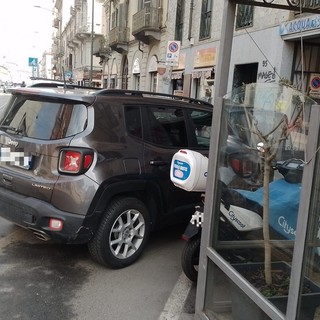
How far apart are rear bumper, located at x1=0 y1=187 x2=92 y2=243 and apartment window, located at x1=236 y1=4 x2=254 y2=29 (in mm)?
11384

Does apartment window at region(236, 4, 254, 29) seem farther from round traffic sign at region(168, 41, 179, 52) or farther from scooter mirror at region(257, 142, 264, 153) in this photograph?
scooter mirror at region(257, 142, 264, 153)

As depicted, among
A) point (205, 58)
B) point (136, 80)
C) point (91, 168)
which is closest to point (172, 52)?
point (205, 58)

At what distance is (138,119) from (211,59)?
42.7ft

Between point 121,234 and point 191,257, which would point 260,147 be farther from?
point 121,234

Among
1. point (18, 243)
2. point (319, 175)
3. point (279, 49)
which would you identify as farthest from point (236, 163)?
point (279, 49)

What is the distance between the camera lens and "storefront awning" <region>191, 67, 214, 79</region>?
1650 cm

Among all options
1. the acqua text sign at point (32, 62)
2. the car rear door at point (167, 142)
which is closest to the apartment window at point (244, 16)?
the car rear door at point (167, 142)

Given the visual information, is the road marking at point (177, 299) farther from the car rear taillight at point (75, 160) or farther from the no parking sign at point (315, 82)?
the no parking sign at point (315, 82)

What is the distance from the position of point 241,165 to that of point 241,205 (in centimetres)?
28

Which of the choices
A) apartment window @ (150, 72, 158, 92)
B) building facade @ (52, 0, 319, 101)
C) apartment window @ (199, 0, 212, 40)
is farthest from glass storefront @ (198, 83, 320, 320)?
apartment window @ (150, 72, 158, 92)

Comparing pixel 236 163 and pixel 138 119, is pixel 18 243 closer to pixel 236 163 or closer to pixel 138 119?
pixel 138 119

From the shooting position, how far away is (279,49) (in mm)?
12133

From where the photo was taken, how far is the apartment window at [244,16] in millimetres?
13730

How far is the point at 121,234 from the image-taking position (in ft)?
13.2
